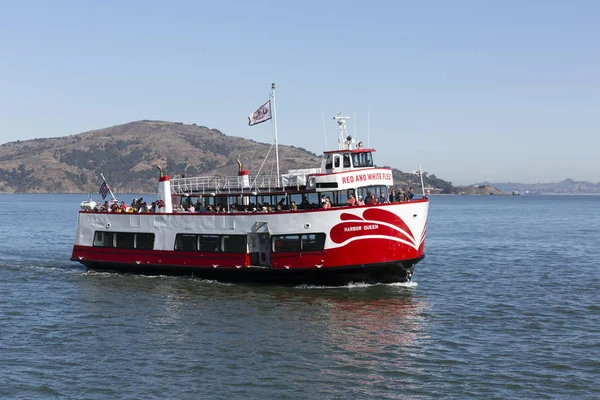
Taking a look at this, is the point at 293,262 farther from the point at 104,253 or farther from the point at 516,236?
the point at 516,236

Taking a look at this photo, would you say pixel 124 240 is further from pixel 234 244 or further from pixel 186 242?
pixel 234 244

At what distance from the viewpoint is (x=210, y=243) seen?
33750 millimetres

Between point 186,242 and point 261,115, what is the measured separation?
788 centimetres

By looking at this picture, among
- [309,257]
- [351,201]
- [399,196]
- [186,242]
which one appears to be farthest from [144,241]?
[399,196]

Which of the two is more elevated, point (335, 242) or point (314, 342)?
point (335, 242)

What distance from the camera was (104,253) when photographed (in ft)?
123

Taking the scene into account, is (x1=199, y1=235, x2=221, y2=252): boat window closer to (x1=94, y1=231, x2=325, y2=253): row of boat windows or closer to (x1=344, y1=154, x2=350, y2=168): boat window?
(x1=94, y1=231, x2=325, y2=253): row of boat windows

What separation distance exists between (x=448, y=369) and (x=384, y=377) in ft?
6.81

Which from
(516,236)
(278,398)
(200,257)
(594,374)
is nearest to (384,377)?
(278,398)

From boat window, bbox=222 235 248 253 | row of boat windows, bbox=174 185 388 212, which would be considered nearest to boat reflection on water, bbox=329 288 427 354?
row of boat windows, bbox=174 185 388 212

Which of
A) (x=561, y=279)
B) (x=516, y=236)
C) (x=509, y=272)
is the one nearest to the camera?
(x=561, y=279)

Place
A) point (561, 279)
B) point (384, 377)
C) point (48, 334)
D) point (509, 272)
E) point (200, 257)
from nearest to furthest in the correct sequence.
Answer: point (384, 377) → point (48, 334) → point (200, 257) → point (561, 279) → point (509, 272)

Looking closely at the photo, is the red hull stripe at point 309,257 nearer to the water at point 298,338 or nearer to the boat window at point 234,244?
the boat window at point 234,244

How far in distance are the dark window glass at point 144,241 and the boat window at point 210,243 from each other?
323 cm
